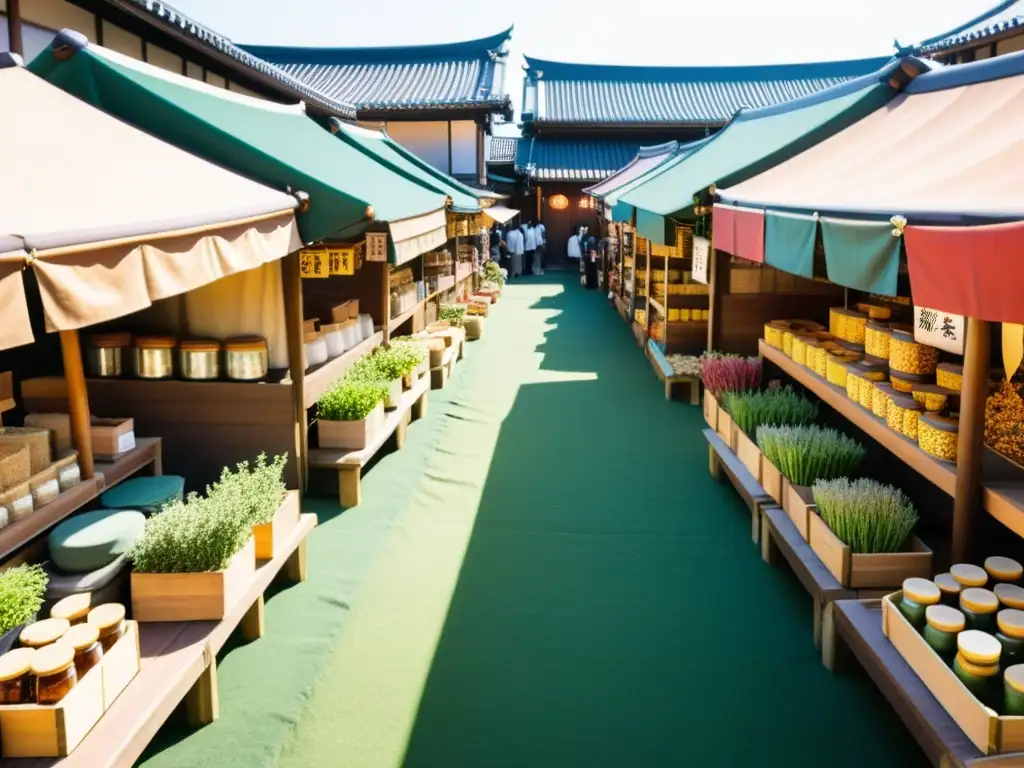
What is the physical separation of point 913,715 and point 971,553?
0.99 metres

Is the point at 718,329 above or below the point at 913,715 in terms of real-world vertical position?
above

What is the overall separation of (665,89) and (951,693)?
30412 mm

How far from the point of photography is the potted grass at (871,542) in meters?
4.11

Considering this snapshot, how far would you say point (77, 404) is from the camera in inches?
171

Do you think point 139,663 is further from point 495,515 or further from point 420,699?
point 495,515

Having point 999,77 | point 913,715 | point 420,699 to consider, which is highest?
point 999,77

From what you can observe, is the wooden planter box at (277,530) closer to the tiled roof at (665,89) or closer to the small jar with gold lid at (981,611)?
the small jar with gold lid at (981,611)

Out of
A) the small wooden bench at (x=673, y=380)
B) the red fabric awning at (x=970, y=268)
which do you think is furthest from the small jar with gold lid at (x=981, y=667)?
the small wooden bench at (x=673, y=380)

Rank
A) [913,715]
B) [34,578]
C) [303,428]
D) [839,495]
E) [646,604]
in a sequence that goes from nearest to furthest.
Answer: [913,715] < [34,578] < [839,495] < [646,604] < [303,428]

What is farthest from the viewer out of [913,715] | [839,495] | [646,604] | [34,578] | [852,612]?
[646,604]

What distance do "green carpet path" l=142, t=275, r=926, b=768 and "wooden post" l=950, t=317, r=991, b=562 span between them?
95 cm

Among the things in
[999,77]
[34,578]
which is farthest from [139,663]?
[999,77]

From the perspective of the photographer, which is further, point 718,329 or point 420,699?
point 718,329

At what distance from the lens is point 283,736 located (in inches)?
143
